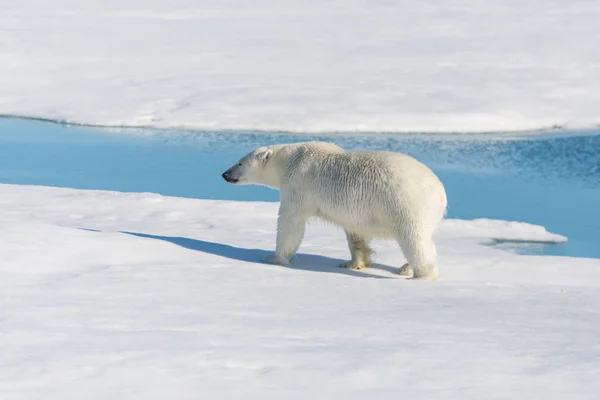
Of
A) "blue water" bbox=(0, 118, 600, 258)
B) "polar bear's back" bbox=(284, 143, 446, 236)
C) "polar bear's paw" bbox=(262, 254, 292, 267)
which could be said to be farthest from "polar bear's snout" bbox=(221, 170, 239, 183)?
"blue water" bbox=(0, 118, 600, 258)

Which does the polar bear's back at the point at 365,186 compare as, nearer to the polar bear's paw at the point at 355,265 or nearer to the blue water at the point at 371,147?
the polar bear's paw at the point at 355,265

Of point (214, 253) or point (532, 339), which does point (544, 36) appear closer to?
point (214, 253)

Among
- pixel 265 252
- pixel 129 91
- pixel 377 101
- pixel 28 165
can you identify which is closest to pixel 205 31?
pixel 129 91

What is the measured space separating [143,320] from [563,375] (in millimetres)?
1548

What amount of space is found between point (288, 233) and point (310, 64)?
38.8ft

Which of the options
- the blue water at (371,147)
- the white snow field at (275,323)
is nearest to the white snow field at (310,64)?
the blue water at (371,147)

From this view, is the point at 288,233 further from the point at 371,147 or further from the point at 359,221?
the point at 371,147

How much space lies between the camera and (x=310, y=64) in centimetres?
1695

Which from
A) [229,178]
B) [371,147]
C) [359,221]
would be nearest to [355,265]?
[359,221]

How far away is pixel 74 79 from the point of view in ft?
52.3

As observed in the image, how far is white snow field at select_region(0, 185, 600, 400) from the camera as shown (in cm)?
275

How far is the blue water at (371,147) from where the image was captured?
8797mm

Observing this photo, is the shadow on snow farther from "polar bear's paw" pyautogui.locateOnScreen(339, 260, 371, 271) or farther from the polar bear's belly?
the polar bear's belly

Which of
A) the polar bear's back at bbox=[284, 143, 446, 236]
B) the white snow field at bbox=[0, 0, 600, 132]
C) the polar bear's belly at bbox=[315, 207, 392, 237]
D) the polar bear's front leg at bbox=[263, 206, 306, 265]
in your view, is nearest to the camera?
the polar bear's back at bbox=[284, 143, 446, 236]
